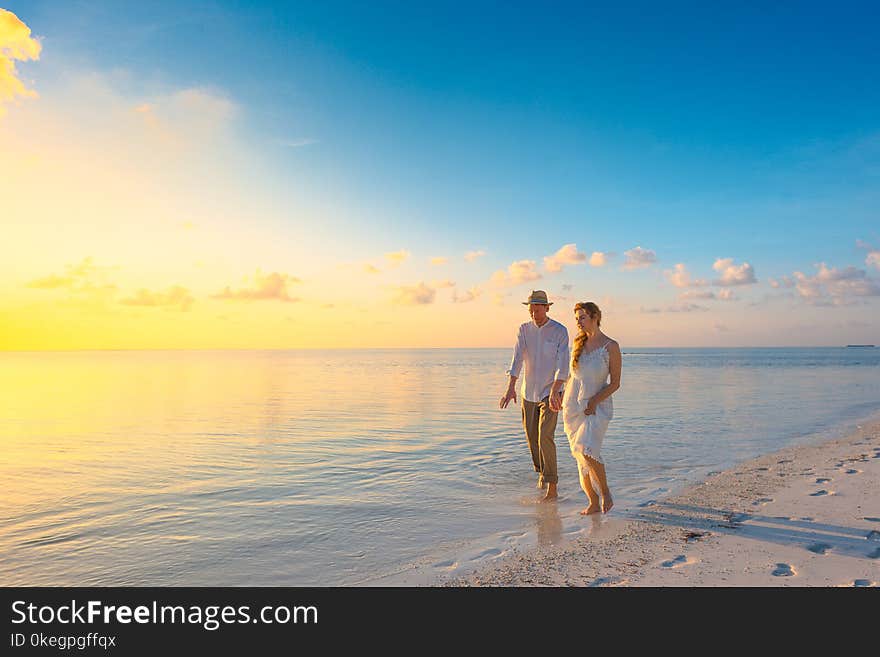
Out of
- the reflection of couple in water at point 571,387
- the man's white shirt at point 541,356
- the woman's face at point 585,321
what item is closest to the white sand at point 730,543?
the reflection of couple in water at point 571,387

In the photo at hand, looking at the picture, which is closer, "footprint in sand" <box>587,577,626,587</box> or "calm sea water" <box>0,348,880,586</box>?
"footprint in sand" <box>587,577,626,587</box>

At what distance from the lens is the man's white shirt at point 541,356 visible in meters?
7.76

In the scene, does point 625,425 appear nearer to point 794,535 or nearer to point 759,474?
point 759,474

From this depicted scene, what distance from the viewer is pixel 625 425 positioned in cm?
1528

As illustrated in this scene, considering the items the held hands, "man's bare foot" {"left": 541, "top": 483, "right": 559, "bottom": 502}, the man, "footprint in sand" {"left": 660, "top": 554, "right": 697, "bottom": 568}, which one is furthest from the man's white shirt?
"footprint in sand" {"left": 660, "top": 554, "right": 697, "bottom": 568}

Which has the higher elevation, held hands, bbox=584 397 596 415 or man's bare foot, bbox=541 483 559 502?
held hands, bbox=584 397 596 415

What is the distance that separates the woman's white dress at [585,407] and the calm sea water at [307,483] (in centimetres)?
95

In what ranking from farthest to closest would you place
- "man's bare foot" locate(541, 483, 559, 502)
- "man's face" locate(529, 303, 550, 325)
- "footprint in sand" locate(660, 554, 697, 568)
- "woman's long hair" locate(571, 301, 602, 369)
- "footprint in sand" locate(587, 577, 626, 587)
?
"man's face" locate(529, 303, 550, 325) → "man's bare foot" locate(541, 483, 559, 502) → "woman's long hair" locate(571, 301, 602, 369) → "footprint in sand" locate(660, 554, 697, 568) → "footprint in sand" locate(587, 577, 626, 587)

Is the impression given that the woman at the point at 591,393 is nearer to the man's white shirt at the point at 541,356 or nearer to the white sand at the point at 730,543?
the white sand at the point at 730,543

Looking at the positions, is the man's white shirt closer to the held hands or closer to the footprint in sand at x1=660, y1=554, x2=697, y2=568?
the held hands

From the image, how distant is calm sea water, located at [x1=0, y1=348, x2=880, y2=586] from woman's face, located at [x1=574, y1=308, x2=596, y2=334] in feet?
7.49

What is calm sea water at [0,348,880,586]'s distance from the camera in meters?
5.63
